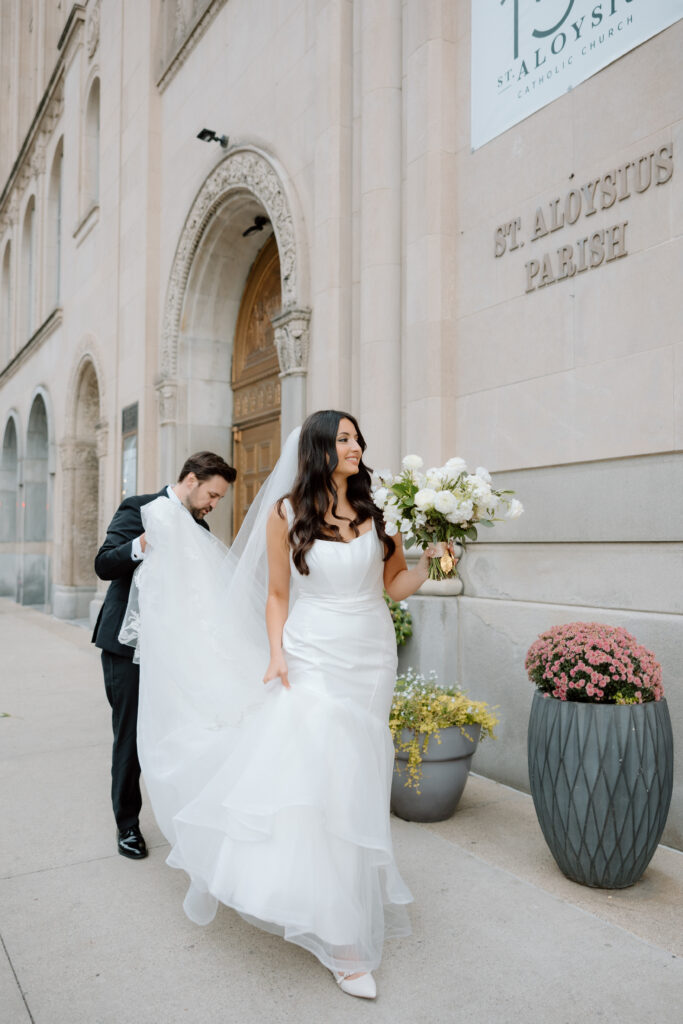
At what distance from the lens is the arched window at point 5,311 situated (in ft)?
81.3

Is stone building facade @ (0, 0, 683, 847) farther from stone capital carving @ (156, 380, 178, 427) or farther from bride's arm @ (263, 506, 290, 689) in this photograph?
bride's arm @ (263, 506, 290, 689)

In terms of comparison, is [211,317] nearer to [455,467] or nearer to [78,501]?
[78,501]

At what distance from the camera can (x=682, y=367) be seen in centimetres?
439

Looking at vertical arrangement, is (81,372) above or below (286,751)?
above

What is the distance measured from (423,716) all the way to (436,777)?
353 mm

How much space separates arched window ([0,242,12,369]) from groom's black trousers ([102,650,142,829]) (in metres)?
23.0

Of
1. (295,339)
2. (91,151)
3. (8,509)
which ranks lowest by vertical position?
(8,509)

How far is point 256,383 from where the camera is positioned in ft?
35.2

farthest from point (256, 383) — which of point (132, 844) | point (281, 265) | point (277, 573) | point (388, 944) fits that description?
point (388, 944)

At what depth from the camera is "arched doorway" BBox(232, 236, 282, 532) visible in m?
10.2

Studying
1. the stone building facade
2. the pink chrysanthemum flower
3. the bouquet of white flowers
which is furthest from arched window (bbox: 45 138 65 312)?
the pink chrysanthemum flower

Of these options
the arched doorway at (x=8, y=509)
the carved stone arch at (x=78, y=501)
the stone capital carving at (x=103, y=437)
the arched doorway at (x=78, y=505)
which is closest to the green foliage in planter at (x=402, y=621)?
the stone capital carving at (x=103, y=437)

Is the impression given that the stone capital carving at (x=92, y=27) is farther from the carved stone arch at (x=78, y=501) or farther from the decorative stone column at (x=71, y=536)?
the decorative stone column at (x=71, y=536)

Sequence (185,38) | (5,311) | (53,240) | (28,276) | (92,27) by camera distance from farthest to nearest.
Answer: (5,311) → (28,276) → (53,240) → (92,27) → (185,38)
